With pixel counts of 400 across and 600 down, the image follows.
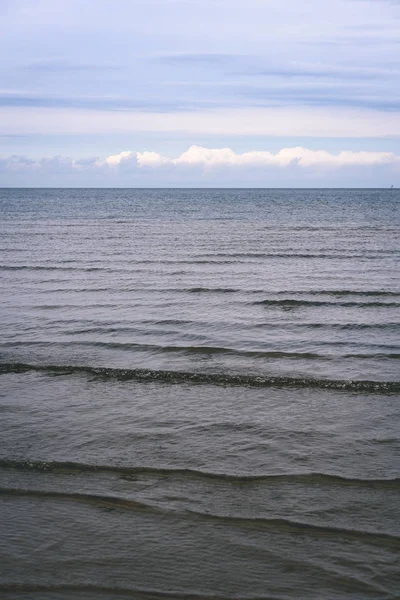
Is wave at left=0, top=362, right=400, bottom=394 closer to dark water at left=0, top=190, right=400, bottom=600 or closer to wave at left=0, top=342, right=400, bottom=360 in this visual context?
dark water at left=0, top=190, right=400, bottom=600

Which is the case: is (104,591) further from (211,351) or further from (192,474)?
(211,351)

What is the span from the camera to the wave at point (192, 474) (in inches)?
293

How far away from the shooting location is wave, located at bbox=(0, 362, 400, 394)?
11195 mm

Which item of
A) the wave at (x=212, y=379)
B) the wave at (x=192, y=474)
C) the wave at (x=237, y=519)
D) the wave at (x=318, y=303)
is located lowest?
the wave at (x=237, y=519)

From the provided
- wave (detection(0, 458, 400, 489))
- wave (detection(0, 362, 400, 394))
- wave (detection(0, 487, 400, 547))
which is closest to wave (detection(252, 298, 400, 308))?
wave (detection(0, 362, 400, 394))

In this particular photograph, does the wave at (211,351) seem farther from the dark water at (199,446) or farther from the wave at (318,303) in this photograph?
the wave at (318,303)

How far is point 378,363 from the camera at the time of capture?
12.7 metres

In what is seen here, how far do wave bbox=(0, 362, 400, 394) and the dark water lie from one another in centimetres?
5

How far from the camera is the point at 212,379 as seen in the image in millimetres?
11617

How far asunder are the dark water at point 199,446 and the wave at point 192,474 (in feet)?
0.08

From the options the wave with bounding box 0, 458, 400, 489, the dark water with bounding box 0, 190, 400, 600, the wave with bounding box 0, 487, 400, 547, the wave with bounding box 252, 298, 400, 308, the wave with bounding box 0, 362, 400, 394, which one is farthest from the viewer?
the wave with bounding box 252, 298, 400, 308

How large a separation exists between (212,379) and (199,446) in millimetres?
3143

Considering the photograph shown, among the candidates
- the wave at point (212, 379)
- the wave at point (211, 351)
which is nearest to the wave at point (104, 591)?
the wave at point (212, 379)

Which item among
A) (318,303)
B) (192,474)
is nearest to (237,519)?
(192,474)
